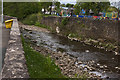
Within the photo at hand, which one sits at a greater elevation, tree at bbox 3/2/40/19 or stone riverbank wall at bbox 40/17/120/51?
tree at bbox 3/2/40/19

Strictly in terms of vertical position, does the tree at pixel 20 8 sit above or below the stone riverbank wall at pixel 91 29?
above

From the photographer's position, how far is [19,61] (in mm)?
3822

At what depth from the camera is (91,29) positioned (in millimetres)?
18141

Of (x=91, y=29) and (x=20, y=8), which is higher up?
(x=20, y=8)

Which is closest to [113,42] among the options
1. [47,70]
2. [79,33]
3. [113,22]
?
[113,22]

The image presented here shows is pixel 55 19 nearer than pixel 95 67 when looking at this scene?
No

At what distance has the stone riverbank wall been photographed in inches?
591

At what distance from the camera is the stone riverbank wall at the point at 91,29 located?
49.3 ft

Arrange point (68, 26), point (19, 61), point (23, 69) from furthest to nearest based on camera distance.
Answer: point (68, 26)
point (19, 61)
point (23, 69)

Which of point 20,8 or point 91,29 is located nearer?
point 91,29

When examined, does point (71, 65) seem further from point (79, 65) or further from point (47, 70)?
point (47, 70)

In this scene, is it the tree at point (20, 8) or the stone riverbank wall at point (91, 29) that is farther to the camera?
the tree at point (20, 8)

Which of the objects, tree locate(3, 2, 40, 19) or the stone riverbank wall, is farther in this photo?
tree locate(3, 2, 40, 19)

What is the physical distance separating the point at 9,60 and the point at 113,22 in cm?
1305
